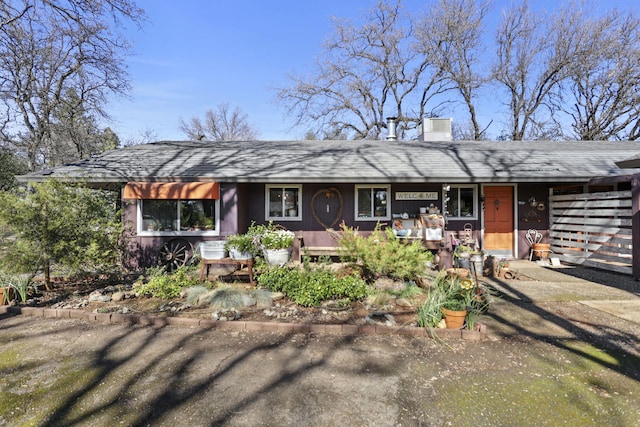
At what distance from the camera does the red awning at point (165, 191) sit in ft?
23.5

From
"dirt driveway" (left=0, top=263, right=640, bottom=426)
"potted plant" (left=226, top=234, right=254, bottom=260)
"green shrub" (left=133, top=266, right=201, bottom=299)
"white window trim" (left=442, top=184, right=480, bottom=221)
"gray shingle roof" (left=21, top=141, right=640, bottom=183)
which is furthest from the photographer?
"white window trim" (left=442, top=184, right=480, bottom=221)

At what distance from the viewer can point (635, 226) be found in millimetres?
6348

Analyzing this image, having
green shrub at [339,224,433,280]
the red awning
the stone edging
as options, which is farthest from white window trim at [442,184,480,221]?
the red awning

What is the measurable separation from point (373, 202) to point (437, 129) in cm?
522

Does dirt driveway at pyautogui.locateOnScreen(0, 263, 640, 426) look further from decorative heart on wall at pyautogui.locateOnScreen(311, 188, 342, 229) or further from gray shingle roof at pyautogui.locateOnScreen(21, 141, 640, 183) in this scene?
decorative heart on wall at pyautogui.locateOnScreen(311, 188, 342, 229)

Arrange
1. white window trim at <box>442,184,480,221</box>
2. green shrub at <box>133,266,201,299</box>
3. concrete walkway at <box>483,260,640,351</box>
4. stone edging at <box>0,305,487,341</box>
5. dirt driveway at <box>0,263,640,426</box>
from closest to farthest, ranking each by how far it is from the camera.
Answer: dirt driveway at <box>0,263,640,426</box> < stone edging at <box>0,305,487,341</box> < concrete walkway at <box>483,260,640,351</box> < green shrub at <box>133,266,201,299</box> < white window trim at <box>442,184,480,221</box>

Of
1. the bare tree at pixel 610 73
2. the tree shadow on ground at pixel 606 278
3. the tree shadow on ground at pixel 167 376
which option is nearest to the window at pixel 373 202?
the tree shadow on ground at pixel 606 278

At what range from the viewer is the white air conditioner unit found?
1213cm

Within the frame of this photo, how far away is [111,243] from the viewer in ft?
18.8

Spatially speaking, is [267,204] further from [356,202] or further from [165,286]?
[165,286]

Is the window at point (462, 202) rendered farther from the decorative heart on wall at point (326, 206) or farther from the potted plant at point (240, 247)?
the potted plant at point (240, 247)

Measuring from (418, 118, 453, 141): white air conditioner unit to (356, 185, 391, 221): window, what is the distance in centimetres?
456

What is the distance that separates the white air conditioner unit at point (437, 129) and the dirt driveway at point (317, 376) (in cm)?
888

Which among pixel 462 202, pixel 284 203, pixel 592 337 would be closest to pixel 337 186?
pixel 284 203
